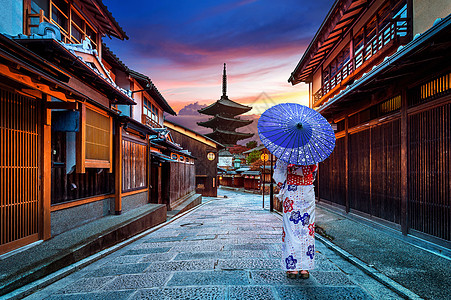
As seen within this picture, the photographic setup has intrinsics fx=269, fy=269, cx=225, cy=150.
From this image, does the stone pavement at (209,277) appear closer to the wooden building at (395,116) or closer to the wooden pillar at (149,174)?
the wooden building at (395,116)

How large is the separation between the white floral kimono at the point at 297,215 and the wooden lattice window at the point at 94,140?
5208 millimetres

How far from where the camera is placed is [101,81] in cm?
812

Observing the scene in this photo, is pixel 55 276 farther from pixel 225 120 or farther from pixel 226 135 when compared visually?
pixel 226 135

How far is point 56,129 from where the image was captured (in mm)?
6598

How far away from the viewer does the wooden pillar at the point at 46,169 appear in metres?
6.02

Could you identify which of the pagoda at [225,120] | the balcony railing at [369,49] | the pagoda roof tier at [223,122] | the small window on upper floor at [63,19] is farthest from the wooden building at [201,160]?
the small window on upper floor at [63,19]

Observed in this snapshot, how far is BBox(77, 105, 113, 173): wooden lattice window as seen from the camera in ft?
22.8

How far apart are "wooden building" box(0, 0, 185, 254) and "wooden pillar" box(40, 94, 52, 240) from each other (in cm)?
2

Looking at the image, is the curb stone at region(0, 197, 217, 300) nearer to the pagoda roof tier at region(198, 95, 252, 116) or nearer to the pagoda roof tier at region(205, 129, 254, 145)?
the pagoda roof tier at region(198, 95, 252, 116)

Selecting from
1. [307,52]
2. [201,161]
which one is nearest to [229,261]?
[307,52]

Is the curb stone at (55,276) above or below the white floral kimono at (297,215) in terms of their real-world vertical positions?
below

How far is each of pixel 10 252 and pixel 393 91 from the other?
977 centimetres

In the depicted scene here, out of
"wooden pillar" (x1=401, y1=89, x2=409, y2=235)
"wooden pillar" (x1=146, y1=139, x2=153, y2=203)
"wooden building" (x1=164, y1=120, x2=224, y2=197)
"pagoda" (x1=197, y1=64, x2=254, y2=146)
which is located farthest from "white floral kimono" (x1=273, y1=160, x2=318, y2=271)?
"pagoda" (x1=197, y1=64, x2=254, y2=146)

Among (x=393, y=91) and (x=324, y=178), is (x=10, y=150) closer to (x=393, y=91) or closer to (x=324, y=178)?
(x=393, y=91)
